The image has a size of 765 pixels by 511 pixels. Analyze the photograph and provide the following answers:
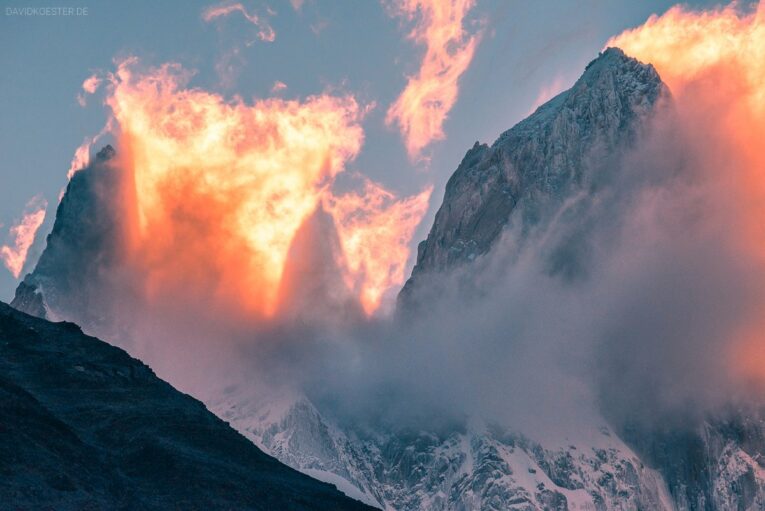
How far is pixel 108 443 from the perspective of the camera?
15338 cm

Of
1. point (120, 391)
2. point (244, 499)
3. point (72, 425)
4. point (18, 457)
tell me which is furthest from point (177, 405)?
point (18, 457)

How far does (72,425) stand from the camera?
6073 inches

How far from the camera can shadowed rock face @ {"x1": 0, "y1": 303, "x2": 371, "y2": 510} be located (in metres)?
133

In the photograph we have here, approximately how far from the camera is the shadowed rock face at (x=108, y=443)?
132750 mm

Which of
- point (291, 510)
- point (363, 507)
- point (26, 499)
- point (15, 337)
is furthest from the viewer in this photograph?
point (15, 337)

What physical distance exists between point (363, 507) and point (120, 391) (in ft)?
121

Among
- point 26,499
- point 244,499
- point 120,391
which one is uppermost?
point 120,391

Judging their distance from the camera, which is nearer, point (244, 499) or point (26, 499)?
point (26, 499)

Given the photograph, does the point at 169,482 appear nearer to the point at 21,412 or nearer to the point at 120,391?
the point at 21,412

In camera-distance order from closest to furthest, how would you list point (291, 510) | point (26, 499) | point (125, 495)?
1. point (26, 499)
2. point (125, 495)
3. point (291, 510)

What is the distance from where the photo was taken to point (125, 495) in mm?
138125

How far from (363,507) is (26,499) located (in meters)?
51.8

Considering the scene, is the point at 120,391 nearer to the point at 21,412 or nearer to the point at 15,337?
the point at 15,337

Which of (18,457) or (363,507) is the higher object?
(363,507)
